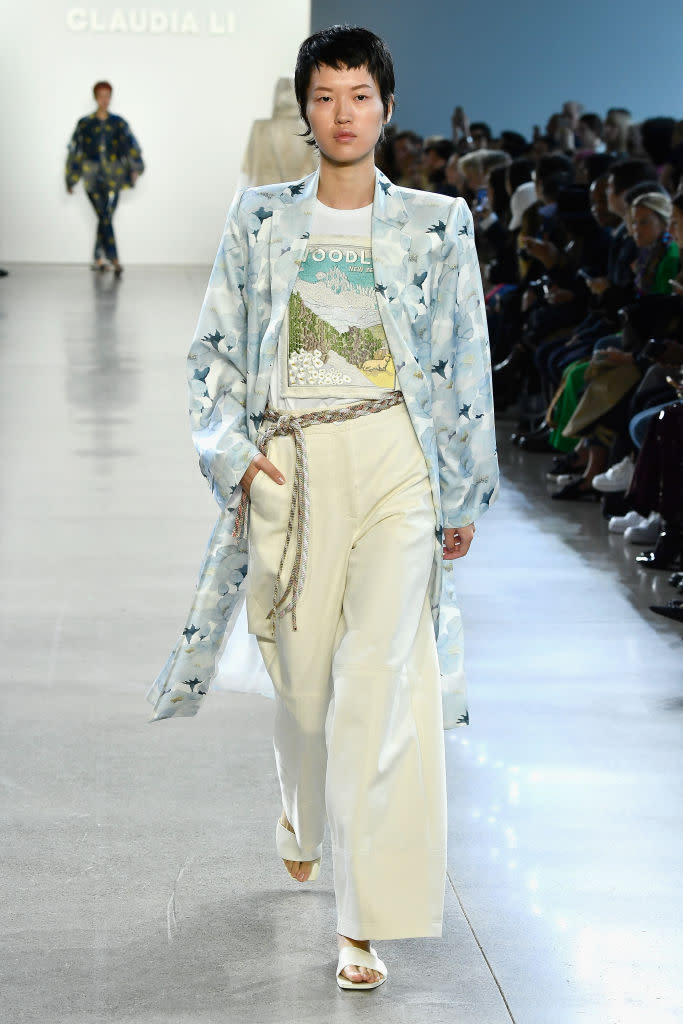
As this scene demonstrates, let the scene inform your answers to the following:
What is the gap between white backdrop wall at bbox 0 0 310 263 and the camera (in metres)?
14.6

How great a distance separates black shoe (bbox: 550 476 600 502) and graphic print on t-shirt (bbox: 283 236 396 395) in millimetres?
3274

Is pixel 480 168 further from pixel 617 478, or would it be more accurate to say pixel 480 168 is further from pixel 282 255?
pixel 282 255

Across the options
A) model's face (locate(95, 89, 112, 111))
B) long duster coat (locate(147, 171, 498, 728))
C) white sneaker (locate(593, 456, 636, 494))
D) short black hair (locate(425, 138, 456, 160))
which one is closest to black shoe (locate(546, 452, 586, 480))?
white sneaker (locate(593, 456, 636, 494))

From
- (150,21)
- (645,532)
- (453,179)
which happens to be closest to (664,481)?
(645,532)

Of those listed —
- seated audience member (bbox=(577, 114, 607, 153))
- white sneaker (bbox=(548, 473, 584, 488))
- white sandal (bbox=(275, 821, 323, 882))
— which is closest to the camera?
white sandal (bbox=(275, 821, 323, 882))

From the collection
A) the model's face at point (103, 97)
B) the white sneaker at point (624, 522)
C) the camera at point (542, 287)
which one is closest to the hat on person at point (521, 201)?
the camera at point (542, 287)

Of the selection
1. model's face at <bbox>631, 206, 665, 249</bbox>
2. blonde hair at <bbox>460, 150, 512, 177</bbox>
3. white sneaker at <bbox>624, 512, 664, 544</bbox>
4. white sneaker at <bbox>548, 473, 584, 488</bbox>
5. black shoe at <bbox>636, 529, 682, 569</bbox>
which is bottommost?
white sneaker at <bbox>548, 473, 584, 488</bbox>

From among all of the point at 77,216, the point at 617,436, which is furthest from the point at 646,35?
the point at 617,436

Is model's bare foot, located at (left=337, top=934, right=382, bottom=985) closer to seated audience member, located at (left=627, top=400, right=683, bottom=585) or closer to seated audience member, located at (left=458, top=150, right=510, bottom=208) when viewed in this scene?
seated audience member, located at (left=627, top=400, right=683, bottom=585)

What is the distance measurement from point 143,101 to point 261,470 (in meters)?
13.3

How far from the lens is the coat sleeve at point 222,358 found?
2.18 m

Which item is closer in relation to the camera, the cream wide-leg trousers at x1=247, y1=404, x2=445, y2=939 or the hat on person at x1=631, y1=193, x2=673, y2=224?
the cream wide-leg trousers at x1=247, y1=404, x2=445, y2=939

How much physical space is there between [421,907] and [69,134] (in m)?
13.5

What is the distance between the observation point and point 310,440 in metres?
2.10
